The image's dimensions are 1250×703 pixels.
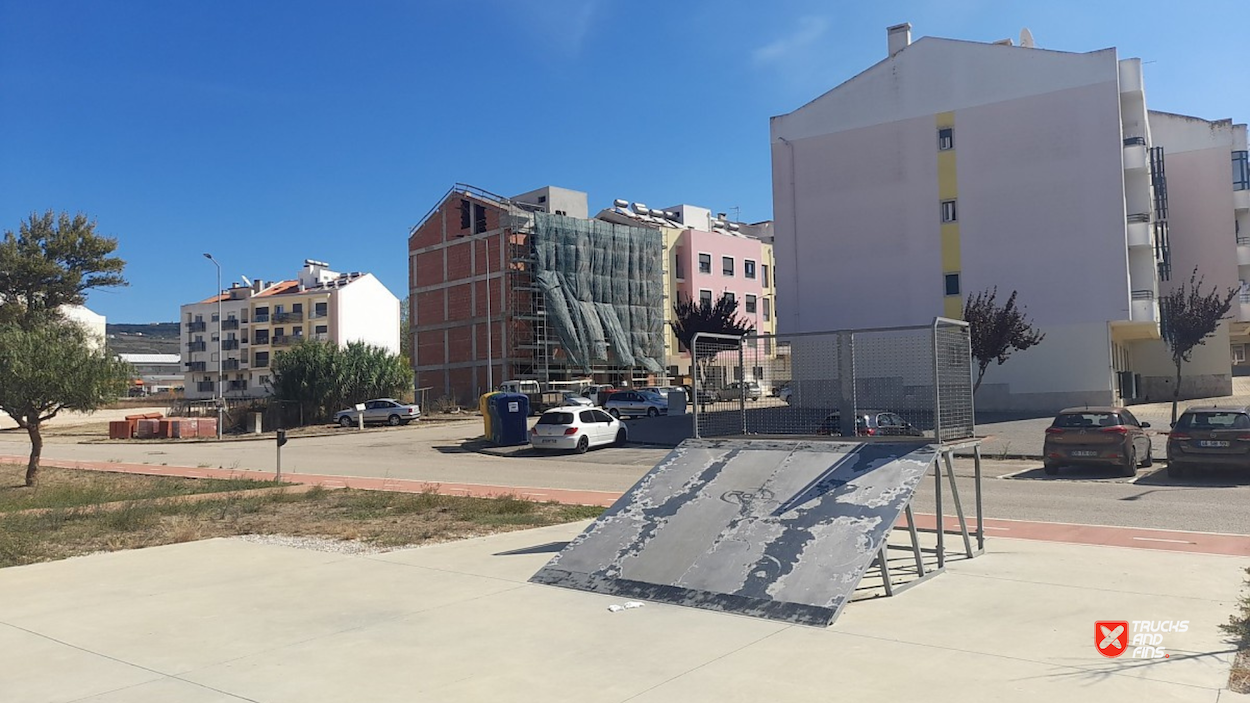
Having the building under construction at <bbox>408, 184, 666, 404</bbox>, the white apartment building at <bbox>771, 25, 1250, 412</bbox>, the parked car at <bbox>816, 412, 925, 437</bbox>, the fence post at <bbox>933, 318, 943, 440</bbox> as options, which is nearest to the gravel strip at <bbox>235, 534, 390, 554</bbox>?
the parked car at <bbox>816, 412, 925, 437</bbox>

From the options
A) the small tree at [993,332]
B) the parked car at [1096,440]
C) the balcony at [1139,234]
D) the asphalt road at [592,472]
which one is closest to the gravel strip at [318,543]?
the asphalt road at [592,472]

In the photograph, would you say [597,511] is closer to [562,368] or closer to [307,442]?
[307,442]

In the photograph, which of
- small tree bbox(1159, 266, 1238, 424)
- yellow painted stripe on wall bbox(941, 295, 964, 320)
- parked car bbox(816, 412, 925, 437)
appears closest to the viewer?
parked car bbox(816, 412, 925, 437)

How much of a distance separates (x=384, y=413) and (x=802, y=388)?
130 ft

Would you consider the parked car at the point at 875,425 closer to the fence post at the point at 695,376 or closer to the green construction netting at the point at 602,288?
the fence post at the point at 695,376

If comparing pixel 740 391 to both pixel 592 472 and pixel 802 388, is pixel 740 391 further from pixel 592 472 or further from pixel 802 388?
pixel 592 472

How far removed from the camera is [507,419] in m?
31.9

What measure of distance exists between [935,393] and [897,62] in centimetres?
3681

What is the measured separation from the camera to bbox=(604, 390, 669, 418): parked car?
42844 millimetres

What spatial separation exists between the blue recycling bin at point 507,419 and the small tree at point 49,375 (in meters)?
13.2

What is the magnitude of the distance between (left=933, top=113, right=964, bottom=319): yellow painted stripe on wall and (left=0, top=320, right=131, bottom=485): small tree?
3227cm

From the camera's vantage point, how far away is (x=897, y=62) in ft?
136

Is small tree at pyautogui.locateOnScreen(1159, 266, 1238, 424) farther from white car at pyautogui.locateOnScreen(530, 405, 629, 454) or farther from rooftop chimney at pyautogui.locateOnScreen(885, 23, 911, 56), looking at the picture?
white car at pyautogui.locateOnScreen(530, 405, 629, 454)

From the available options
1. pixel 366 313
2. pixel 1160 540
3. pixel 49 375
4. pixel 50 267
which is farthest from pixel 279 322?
pixel 1160 540
